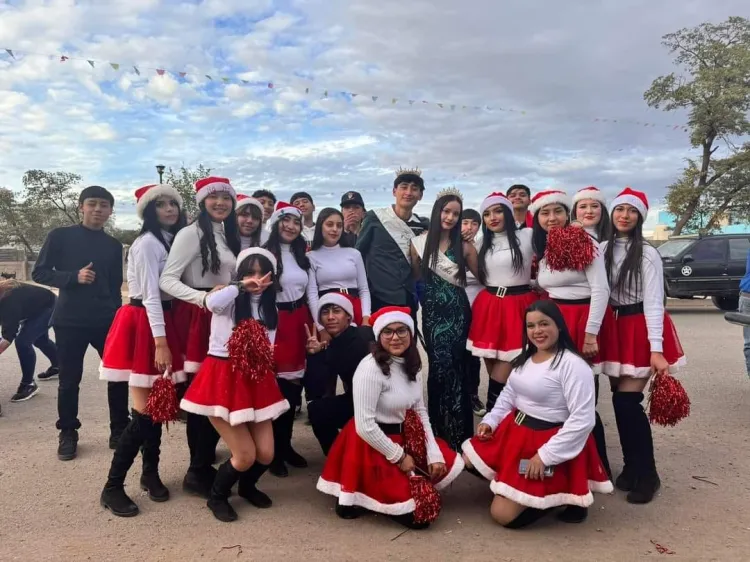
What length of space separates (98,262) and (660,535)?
427cm

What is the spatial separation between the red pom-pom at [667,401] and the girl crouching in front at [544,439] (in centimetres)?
47

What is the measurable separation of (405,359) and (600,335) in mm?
1312

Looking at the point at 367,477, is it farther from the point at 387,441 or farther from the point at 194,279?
the point at 194,279

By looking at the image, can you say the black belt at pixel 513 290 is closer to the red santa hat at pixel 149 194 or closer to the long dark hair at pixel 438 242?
the long dark hair at pixel 438 242

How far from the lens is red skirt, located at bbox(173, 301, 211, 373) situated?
10.7 ft

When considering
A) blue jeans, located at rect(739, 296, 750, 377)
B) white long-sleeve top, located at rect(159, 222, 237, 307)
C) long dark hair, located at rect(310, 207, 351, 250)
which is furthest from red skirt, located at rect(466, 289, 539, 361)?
blue jeans, located at rect(739, 296, 750, 377)

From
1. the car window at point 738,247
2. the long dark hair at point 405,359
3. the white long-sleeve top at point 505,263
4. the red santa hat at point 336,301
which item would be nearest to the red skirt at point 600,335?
the white long-sleeve top at point 505,263

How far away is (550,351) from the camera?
3.15m

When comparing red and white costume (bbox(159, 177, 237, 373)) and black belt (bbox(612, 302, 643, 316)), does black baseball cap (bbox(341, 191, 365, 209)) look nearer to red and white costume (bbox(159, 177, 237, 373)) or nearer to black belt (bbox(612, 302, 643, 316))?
red and white costume (bbox(159, 177, 237, 373))

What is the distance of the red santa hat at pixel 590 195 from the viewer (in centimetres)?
364

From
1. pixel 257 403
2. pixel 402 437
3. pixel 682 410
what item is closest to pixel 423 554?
pixel 402 437

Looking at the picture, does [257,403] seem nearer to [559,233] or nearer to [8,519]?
[8,519]

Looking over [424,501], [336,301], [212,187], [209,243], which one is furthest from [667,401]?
[212,187]

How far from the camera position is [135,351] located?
3.29 meters
